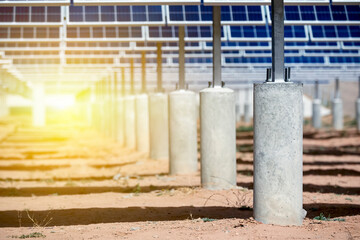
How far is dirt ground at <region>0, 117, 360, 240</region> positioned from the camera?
28.1 feet

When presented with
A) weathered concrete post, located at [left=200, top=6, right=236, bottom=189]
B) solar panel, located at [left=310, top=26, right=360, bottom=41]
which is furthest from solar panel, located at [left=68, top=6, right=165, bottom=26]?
solar panel, located at [left=310, top=26, right=360, bottom=41]

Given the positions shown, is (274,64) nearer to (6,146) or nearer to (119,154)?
(119,154)

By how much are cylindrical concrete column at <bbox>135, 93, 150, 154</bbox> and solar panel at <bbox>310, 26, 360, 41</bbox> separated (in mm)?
8384

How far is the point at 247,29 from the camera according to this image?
21.3 m

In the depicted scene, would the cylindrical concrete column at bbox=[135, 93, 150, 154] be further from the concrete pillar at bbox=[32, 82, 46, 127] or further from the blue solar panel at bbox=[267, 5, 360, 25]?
the concrete pillar at bbox=[32, 82, 46, 127]

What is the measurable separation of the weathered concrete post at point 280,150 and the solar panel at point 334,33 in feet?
42.6

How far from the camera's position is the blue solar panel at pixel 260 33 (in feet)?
67.4

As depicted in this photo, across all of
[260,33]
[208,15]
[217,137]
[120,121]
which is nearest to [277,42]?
[217,137]

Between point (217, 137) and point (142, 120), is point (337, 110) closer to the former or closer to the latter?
point (142, 120)

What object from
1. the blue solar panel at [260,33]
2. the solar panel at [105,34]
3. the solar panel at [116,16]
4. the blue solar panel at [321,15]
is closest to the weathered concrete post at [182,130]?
the solar panel at [116,16]

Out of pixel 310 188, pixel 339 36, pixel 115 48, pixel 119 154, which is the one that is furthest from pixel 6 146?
pixel 310 188

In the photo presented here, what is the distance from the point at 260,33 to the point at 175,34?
12.2 ft

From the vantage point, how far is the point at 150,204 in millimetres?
11867

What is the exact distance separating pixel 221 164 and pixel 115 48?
12.4 metres
